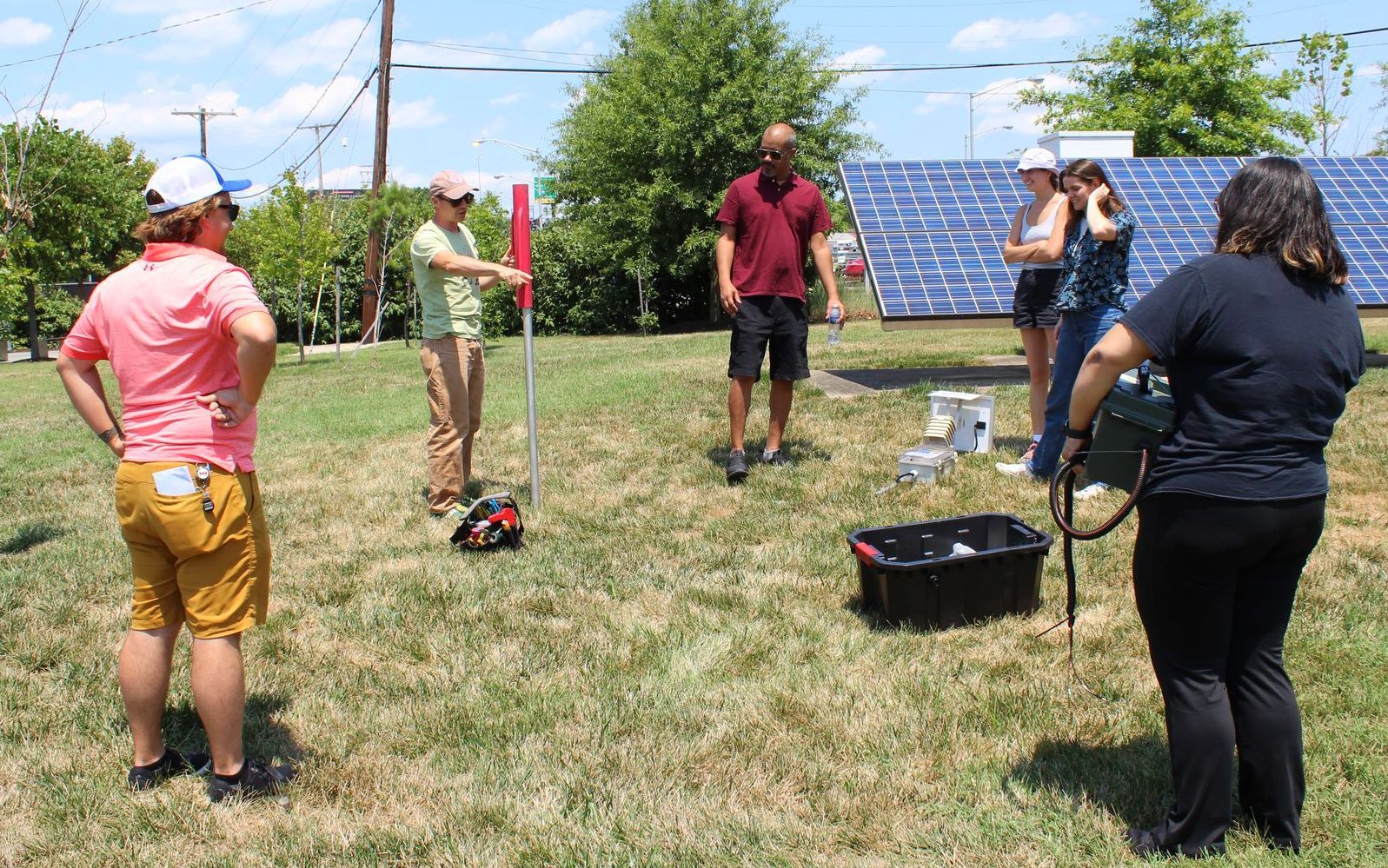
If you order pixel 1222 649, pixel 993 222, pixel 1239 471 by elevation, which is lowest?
pixel 1222 649

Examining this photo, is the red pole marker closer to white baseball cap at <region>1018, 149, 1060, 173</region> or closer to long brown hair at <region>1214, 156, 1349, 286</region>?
white baseball cap at <region>1018, 149, 1060, 173</region>

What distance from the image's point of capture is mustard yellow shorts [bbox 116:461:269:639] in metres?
2.90

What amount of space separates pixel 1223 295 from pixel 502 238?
21572 millimetres

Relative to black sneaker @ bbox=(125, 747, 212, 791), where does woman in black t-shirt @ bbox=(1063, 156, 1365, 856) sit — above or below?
above

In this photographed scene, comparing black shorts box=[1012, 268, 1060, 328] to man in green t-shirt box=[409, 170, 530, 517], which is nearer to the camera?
man in green t-shirt box=[409, 170, 530, 517]

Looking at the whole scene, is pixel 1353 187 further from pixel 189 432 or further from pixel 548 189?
pixel 548 189

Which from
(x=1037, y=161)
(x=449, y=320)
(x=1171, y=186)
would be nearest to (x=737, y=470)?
(x=449, y=320)

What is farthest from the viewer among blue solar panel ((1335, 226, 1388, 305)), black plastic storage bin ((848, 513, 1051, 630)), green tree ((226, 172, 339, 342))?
green tree ((226, 172, 339, 342))

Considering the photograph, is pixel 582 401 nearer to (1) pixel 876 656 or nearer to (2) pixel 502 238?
(1) pixel 876 656

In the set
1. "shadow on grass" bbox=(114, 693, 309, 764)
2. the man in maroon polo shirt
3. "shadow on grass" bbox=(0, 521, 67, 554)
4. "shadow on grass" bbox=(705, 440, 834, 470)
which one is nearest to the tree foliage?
"shadow on grass" bbox=(0, 521, 67, 554)

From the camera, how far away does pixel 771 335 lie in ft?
22.1

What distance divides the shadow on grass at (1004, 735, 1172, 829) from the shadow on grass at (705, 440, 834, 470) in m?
3.84

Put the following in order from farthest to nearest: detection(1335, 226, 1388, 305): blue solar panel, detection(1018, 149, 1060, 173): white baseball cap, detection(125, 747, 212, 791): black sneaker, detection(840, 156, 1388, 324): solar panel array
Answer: detection(1335, 226, 1388, 305): blue solar panel < detection(840, 156, 1388, 324): solar panel array < detection(1018, 149, 1060, 173): white baseball cap < detection(125, 747, 212, 791): black sneaker

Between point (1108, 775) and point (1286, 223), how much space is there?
1.59 meters
